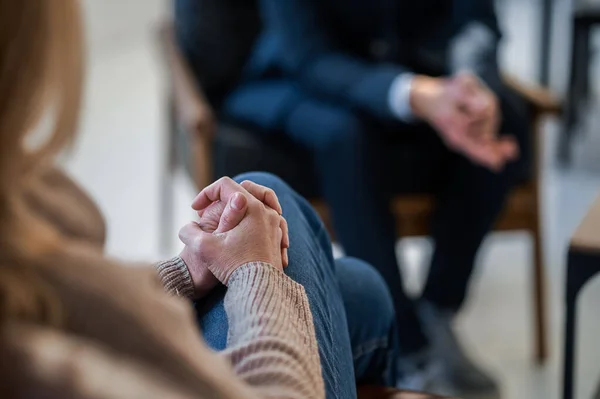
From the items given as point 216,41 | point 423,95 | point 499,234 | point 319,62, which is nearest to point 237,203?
point 423,95

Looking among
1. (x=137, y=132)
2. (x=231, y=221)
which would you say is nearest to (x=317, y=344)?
(x=231, y=221)

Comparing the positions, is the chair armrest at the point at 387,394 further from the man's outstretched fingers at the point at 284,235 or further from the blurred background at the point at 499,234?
the blurred background at the point at 499,234

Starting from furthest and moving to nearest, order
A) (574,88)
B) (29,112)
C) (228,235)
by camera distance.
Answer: (574,88) → (228,235) → (29,112)

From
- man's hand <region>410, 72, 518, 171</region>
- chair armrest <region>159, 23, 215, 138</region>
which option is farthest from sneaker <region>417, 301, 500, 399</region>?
chair armrest <region>159, 23, 215, 138</region>

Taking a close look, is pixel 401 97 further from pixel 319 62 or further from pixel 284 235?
pixel 284 235

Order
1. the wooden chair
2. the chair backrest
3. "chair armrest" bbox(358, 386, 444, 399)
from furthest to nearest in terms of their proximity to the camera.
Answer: the chair backrest < the wooden chair < "chair armrest" bbox(358, 386, 444, 399)

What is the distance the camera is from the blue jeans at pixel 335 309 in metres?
0.72

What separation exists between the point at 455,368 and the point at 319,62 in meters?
0.61

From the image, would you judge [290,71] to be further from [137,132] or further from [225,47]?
[137,132]

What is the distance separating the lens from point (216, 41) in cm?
191

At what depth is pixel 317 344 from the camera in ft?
2.25

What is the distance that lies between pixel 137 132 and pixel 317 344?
97.8 inches

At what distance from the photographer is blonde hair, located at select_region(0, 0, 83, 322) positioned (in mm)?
435

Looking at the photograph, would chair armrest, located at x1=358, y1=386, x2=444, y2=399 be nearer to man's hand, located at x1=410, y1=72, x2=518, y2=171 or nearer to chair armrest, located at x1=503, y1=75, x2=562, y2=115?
man's hand, located at x1=410, y1=72, x2=518, y2=171
